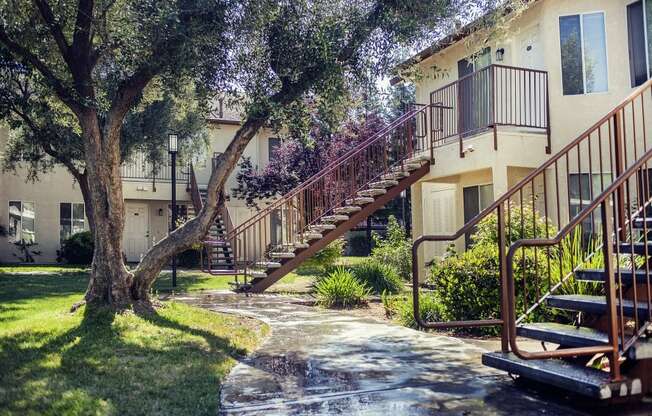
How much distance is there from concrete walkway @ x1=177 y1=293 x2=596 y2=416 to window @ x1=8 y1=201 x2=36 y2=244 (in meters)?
19.3

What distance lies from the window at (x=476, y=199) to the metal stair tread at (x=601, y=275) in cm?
814

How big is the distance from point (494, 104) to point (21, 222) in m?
20.2

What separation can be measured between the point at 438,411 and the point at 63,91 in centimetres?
651

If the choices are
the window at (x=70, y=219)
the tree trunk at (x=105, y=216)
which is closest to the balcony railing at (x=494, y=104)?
the tree trunk at (x=105, y=216)

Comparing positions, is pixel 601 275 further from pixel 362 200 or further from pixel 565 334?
pixel 362 200

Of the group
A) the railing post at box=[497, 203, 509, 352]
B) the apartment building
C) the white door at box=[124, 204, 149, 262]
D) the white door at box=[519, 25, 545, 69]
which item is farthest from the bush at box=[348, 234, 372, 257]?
the railing post at box=[497, 203, 509, 352]

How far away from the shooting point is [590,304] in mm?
4668

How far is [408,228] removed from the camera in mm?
26125

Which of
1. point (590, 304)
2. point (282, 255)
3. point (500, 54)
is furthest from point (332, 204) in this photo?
point (590, 304)

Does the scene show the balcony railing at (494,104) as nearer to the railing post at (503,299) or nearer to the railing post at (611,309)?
the railing post at (503,299)

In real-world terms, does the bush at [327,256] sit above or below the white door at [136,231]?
below

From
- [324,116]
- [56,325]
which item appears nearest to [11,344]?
[56,325]

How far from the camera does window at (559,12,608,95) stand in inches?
434

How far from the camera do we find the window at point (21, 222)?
23.5 metres
